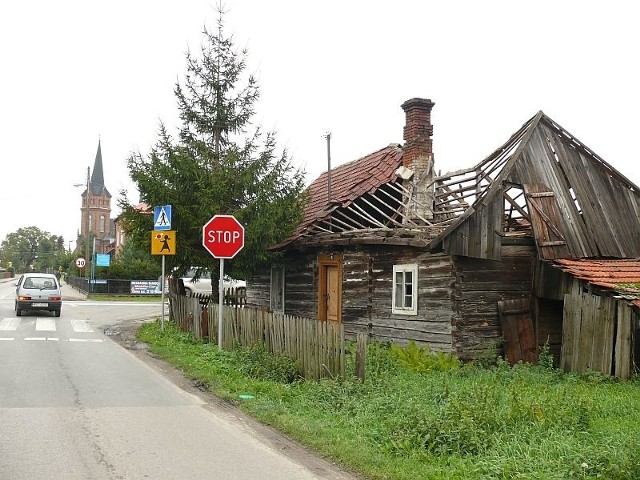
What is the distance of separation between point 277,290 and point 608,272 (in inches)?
435

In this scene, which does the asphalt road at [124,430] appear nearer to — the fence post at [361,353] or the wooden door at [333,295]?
the fence post at [361,353]

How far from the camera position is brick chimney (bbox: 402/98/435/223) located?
17.0 m

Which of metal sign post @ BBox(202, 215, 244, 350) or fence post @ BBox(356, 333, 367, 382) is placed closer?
fence post @ BBox(356, 333, 367, 382)

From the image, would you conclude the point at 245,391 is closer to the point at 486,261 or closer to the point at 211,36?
the point at 486,261

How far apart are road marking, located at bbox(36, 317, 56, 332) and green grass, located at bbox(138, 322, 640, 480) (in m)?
9.81

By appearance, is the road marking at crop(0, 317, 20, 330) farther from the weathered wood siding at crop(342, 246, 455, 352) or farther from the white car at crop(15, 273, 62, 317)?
the weathered wood siding at crop(342, 246, 455, 352)

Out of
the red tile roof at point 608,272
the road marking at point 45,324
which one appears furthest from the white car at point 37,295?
the red tile roof at point 608,272

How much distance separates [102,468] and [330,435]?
2507mm

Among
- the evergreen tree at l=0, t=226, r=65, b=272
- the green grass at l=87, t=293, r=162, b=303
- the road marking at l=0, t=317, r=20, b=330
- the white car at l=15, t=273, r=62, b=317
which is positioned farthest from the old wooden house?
the evergreen tree at l=0, t=226, r=65, b=272

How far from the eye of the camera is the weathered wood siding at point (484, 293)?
13.4 meters

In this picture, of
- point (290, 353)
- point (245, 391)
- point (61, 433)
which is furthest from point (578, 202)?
point (61, 433)

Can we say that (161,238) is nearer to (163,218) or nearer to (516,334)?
(163,218)

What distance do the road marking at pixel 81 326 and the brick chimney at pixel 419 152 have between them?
35.2 ft

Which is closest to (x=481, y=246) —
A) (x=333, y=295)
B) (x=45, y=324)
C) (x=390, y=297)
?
(x=390, y=297)
